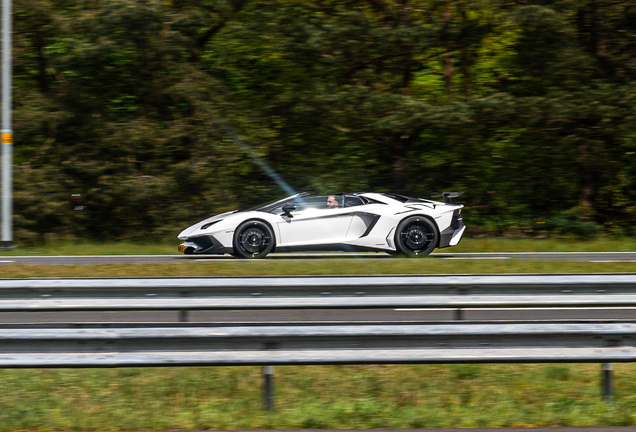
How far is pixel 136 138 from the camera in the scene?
55.2 feet

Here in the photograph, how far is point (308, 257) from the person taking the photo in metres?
12.6

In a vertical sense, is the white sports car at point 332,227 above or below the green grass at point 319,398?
above

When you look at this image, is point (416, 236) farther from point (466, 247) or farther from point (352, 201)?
point (466, 247)

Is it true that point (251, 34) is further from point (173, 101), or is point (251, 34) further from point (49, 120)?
point (49, 120)

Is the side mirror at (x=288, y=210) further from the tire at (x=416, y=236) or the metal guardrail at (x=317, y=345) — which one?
the metal guardrail at (x=317, y=345)

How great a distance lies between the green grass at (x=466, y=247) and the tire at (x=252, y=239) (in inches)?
97.0

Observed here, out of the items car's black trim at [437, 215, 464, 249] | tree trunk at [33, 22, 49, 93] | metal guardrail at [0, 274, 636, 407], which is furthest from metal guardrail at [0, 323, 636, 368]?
tree trunk at [33, 22, 49, 93]

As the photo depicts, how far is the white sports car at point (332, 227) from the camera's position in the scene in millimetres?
11797

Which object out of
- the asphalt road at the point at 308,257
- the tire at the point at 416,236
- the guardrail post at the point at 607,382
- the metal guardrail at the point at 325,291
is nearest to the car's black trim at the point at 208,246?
the asphalt road at the point at 308,257

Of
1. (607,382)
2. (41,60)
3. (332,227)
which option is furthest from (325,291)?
(41,60)

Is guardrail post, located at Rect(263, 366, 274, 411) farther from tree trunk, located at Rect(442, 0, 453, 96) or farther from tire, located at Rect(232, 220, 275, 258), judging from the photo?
tree trunk, located at Rect(442, 0, 453, 96)

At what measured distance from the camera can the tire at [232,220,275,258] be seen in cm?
1193

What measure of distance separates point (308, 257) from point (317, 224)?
3.31ft

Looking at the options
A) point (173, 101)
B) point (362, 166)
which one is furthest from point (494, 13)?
point (173, 101)
